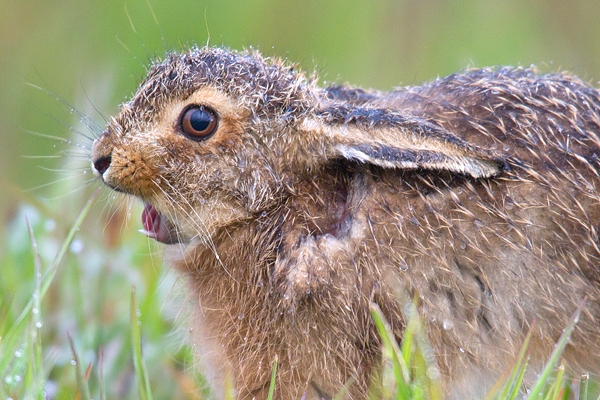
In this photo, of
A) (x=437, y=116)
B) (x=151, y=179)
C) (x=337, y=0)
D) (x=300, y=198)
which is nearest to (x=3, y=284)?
(x=151, y=179)

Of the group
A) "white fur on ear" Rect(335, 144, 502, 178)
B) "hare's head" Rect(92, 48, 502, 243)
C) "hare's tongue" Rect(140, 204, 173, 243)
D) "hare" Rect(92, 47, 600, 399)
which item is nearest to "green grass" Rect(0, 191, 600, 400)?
"hare" Rect(92, 47, 600, 399)

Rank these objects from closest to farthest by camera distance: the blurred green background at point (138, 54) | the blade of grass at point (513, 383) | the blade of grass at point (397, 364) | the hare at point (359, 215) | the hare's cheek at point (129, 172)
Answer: the blade of grass at point (397, 364) → the blade of grass at point (513, 383) → the hare at point (359, 215) → the hare's cheek at point (129, 172) → the blurred green background at point (138, 54)

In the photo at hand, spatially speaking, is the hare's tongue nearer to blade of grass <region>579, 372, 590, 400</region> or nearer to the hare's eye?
the hare's eye

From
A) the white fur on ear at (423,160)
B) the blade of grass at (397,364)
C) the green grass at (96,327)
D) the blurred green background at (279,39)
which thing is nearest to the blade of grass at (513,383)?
the green grass at (96,327)

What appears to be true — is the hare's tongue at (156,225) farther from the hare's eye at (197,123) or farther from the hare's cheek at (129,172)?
the hare's eye at (197,123)

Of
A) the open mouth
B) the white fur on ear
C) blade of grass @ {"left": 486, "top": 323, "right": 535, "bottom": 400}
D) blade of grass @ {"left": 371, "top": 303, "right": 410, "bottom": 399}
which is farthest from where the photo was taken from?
the open mouth

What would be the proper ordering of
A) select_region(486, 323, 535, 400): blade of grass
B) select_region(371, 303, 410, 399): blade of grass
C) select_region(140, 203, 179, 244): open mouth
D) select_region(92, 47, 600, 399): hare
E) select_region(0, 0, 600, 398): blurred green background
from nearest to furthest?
select_region(371, 303, 410, 399): blade of grass
select_region(486, 323, 535, 400): blade of grass
select_region(92, 47, 600, 399): hare
select_region(140, 203, 179, 244): open mouth
select_region(0, 0, 600, 398): blurred green background

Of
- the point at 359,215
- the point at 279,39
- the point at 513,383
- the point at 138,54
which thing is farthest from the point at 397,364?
the point at 279,39

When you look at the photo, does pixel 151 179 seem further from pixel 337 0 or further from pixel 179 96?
pixel 337 0
